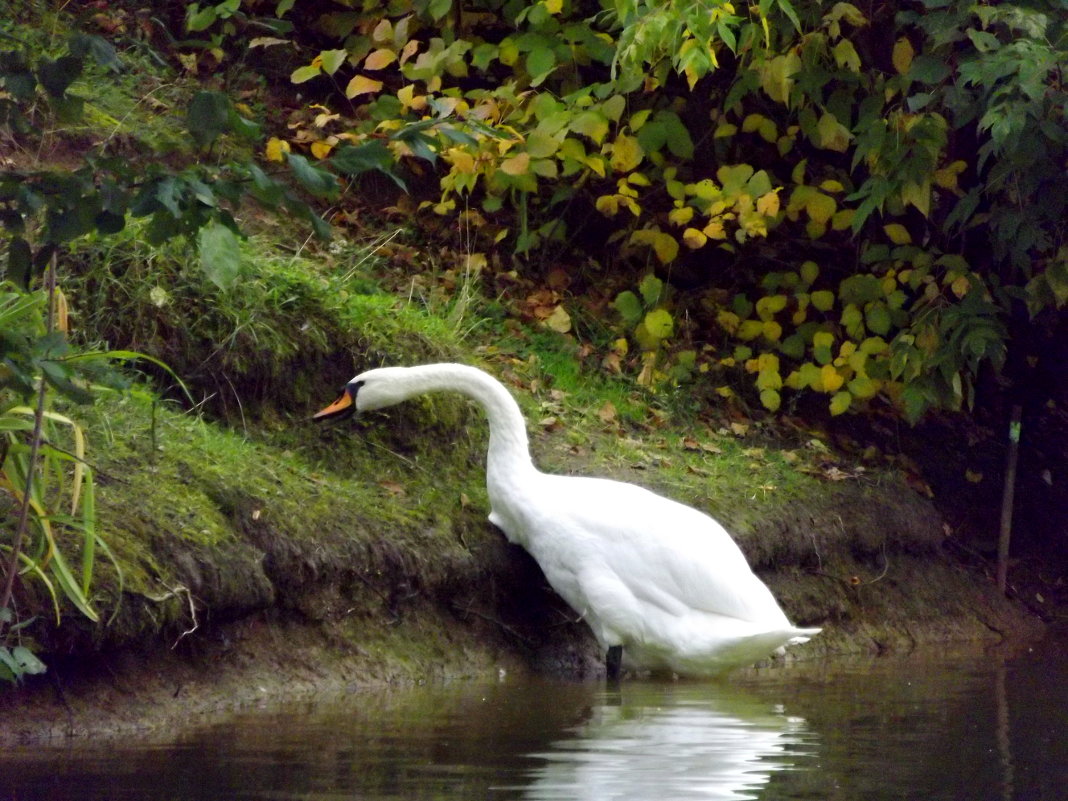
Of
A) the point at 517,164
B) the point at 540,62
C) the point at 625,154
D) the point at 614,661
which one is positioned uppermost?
the point at 540,62

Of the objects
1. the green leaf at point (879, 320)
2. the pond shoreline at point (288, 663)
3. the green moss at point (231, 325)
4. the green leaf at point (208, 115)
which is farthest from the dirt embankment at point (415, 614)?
the green leaf at point (208, 115)

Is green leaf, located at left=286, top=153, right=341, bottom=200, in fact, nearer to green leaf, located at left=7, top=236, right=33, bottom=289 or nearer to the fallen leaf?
green leaf, located at left=7, top=236, right=33, bottom=289

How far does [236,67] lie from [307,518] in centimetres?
431

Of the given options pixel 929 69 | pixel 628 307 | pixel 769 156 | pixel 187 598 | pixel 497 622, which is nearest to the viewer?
pixel 187 598

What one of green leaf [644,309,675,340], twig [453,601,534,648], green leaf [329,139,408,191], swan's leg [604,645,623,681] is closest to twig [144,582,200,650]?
twig [453,601,534,648]

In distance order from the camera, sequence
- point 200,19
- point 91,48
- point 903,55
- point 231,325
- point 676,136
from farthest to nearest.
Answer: point 676,136 → point 200,19 → point 903,55 → point 231,325 → point 91,48

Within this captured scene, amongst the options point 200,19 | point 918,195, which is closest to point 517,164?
point 200,19

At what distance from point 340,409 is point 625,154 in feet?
9.22

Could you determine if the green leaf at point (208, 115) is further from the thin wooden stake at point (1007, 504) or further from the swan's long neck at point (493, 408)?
the thin wooden stake at point (1007, 504)

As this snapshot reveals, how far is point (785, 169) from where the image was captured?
31.8 feet

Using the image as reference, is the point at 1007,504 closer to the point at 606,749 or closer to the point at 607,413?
the point at 607,413

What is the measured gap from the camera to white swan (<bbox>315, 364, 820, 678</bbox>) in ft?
21.3

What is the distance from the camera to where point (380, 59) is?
9148 mm

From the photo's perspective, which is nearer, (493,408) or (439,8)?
(493,408)
